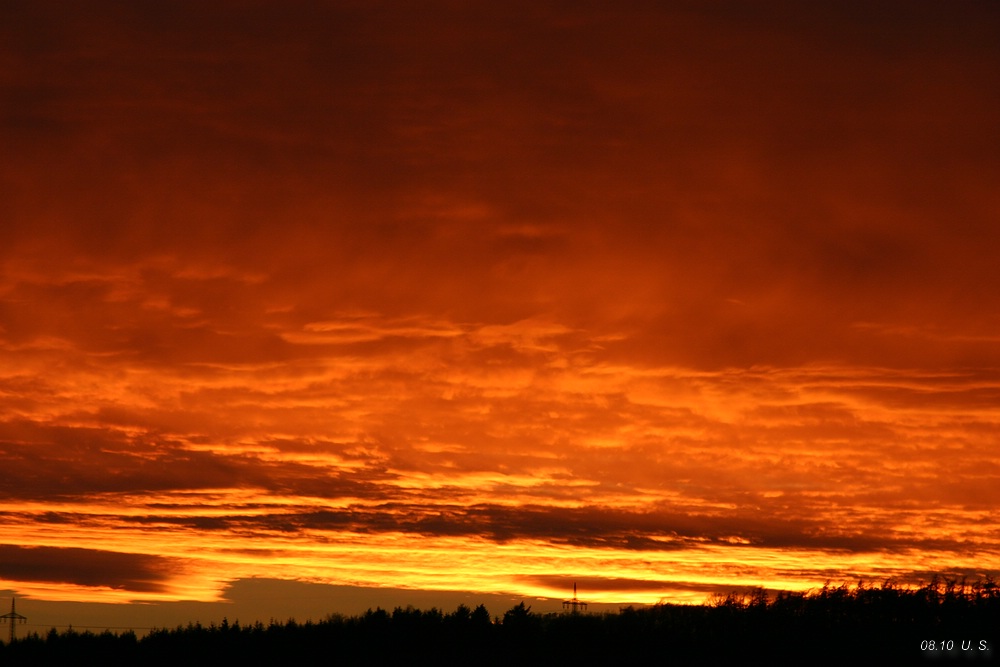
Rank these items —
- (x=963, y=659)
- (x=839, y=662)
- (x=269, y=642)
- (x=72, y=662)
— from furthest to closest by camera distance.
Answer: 1. (x=72, y=662)
2. (x=269, y=642)
3. (x=839, y=662)
4. (x=963, y=659)

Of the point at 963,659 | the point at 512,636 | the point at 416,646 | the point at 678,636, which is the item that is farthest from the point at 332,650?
the point at 963,659

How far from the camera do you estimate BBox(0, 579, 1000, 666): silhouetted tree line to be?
88.9 ft

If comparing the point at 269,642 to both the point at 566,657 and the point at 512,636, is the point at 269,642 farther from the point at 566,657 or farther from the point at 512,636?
the point at 566,657

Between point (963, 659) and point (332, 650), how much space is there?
18.1m

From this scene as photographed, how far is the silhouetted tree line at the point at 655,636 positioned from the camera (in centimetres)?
2709

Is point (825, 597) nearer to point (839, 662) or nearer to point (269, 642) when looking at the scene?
point (839, 662)

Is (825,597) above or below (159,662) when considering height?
above

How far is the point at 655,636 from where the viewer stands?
99.2 feet

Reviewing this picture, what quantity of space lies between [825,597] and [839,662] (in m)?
5.28

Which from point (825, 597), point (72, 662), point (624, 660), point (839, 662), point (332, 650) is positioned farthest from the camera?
point (72, 662)

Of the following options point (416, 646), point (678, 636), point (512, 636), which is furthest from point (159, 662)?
point (678, 636)

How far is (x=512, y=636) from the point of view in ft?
104

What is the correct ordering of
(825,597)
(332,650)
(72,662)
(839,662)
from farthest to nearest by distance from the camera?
(72,662)
(332,650)
(825,597)
(839,662)

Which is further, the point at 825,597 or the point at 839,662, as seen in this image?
the point at 825,597
